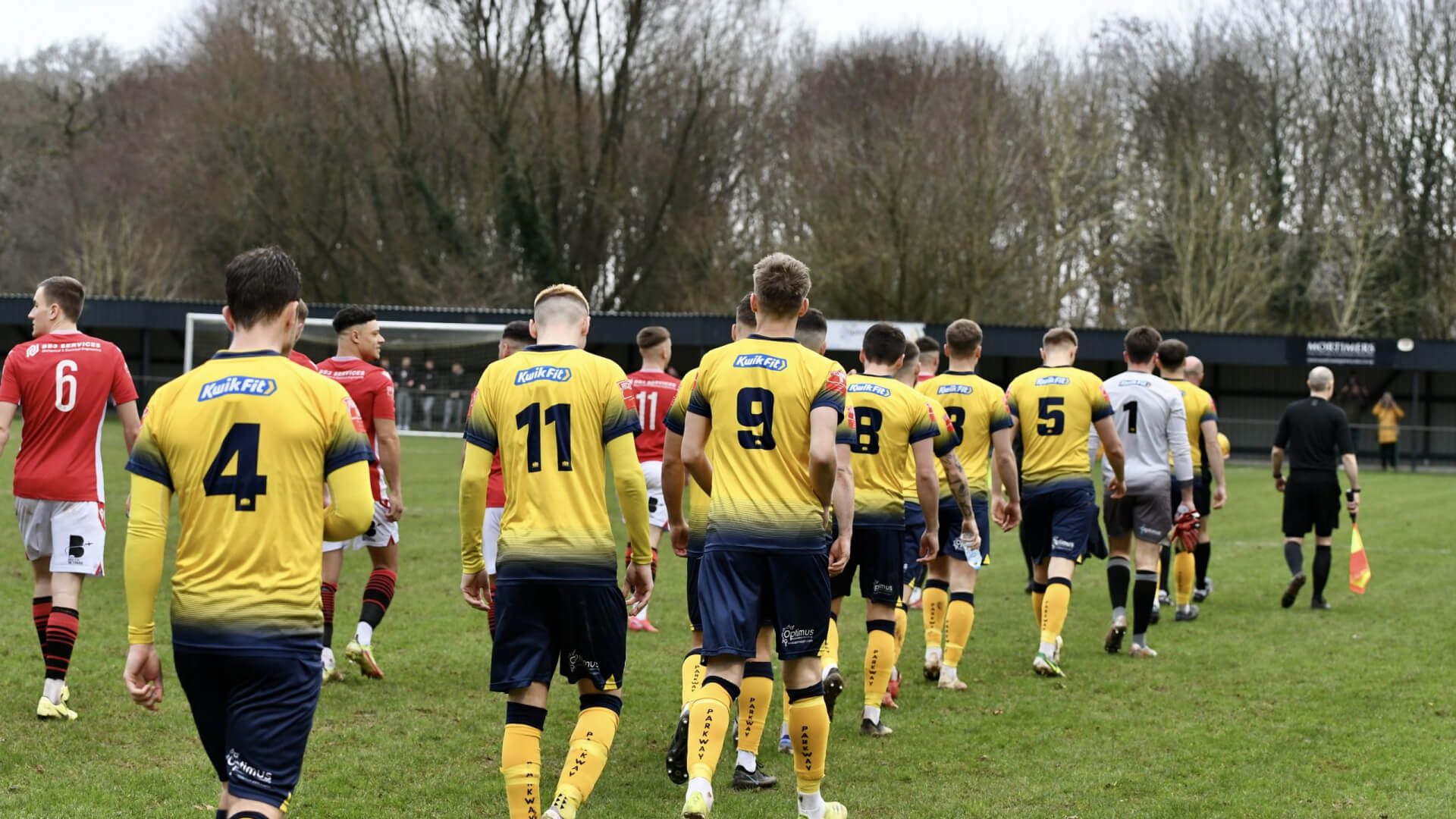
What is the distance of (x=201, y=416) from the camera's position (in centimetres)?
387

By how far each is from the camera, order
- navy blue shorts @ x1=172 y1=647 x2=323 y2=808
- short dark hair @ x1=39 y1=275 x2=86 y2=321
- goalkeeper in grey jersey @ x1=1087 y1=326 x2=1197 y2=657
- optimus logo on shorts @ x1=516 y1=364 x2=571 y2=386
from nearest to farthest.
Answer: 1. navy blue shorts @ x1=172 y1=647 x2=323 y2=808
2. optimus logo on shorts @ x1=516 y1=364 x2=571 y2=386
3. short dark hair @ x1=39 y1=275 x2=86 y2=321
4. goalkeeper in grey jersey @ x1=1087 y1=326 x2=1197 y2=657

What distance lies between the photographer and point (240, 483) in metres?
3.86

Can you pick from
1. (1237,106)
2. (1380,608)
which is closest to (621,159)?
(1237,106)

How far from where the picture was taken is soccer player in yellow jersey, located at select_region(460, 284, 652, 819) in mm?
4926

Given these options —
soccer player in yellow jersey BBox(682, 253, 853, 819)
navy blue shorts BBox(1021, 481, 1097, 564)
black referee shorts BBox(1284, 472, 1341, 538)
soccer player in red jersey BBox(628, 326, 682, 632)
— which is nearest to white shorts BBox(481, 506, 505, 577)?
soccer player in red jersey BBox(628, 326, 682, 632)

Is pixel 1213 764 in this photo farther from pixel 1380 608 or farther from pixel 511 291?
pixel 511 291

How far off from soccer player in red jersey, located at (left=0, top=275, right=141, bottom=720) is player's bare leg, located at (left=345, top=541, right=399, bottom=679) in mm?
1607

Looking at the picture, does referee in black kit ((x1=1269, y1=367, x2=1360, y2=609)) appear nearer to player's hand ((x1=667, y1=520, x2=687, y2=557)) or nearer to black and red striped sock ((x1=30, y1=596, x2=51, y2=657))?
player's hand ((x1=667, y1=520, x2=687, y2=557))

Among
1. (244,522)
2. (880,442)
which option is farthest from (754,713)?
(244,522)

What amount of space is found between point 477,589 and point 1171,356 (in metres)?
6.96

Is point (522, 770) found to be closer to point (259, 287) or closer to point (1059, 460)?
point (259, 287)

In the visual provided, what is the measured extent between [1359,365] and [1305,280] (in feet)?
17.6

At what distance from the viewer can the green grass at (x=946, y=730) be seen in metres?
5.90

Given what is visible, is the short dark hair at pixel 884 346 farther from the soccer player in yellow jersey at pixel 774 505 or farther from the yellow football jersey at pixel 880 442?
the soccer player in yellow jersey at pixel 774 505
